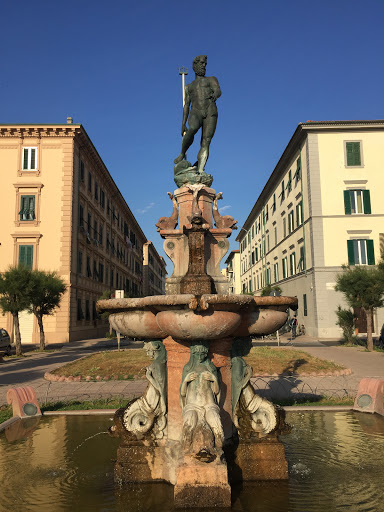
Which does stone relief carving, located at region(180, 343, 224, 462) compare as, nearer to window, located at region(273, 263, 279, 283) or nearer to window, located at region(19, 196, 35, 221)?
window, located at region(19, 196, 35, 221)

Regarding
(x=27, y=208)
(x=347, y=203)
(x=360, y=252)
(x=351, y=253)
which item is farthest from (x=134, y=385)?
(x=347, y=203)

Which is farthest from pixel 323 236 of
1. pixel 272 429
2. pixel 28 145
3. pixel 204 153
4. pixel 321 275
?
pixel 272 429

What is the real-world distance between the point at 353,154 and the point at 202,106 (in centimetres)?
2644

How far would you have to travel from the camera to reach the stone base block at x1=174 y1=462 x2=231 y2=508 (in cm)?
347

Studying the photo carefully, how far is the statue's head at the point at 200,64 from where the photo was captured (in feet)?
21.7

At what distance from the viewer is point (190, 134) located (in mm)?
6645

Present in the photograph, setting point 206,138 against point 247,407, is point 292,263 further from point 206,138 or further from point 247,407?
point 247,407

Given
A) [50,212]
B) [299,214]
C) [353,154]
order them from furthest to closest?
1. [299,214]
2. [353,154]
3. [50,212]

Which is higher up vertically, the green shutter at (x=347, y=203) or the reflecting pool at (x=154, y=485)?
the green shutter at (x=347, y=203)

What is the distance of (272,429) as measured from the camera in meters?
4.33

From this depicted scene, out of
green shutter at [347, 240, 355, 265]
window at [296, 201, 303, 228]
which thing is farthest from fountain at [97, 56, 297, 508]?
window at [296, 201, 303, 228]

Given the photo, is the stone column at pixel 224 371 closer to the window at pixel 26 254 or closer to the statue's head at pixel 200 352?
the statue's head at pixel 200 352

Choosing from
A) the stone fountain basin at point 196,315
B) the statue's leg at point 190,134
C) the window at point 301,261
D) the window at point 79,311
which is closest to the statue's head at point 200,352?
the stone fountain basin at point 196,315

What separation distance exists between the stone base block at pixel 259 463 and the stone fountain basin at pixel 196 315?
3.95 feet
